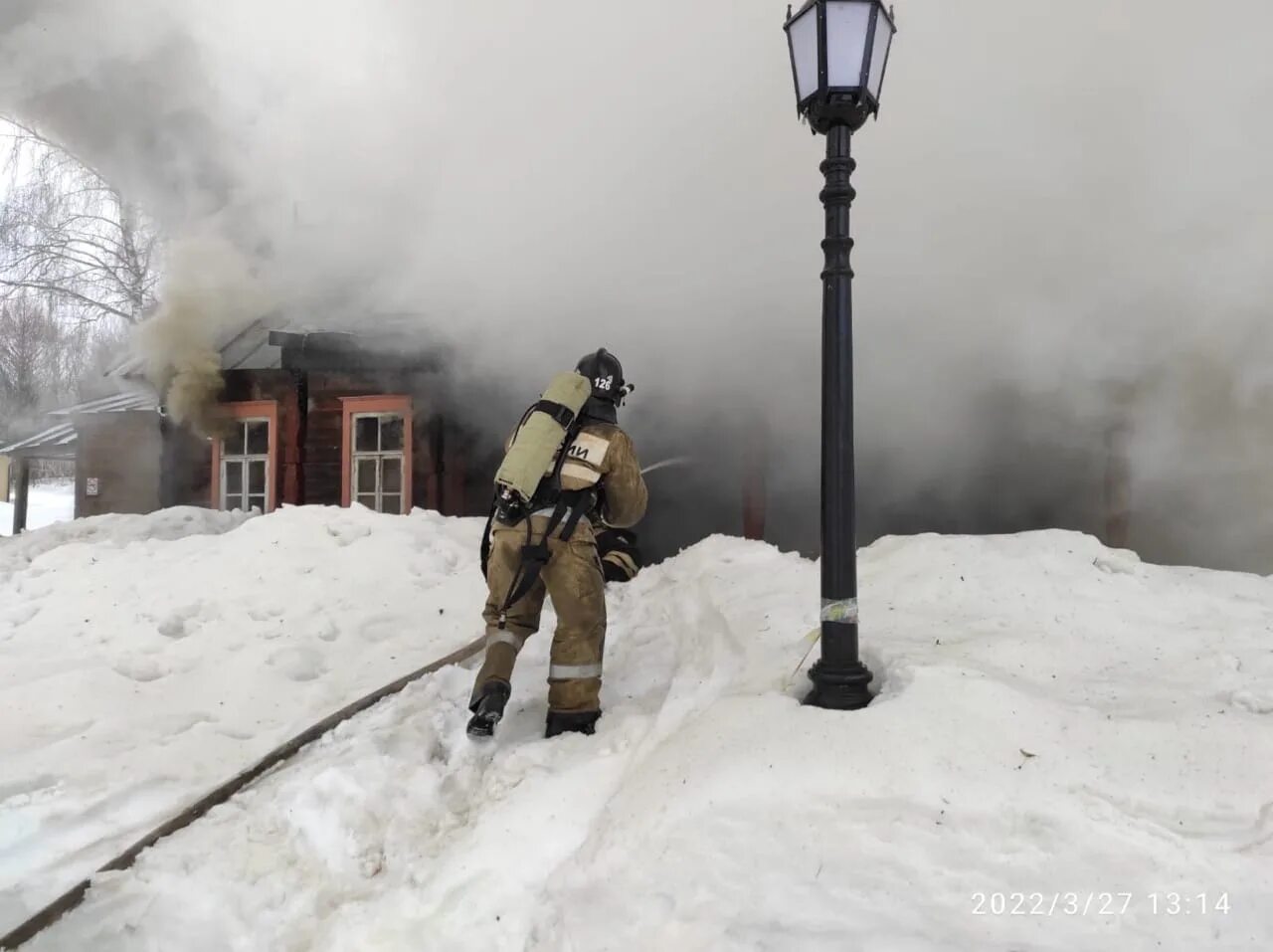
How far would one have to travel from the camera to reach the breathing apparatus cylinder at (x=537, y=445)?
132 inches

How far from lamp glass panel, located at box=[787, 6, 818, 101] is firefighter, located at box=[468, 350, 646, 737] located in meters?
1.56

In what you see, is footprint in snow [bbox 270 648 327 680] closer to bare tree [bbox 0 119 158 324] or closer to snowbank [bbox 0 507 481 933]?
snowbank [bbox 0 507 481 933]

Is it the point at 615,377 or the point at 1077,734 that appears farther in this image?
the point at 615,377

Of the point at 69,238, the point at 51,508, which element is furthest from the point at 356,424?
the point at 51,508

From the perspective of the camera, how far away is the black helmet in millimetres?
3693

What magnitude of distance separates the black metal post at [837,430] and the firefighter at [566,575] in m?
0.92

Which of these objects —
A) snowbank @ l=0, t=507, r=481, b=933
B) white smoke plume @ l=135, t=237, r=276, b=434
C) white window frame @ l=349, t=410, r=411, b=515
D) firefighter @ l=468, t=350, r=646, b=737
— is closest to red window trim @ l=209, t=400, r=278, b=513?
white smoke plume @ l=135, t=237, r=276, b=434

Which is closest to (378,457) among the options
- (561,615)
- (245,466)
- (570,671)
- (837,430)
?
(245,466)

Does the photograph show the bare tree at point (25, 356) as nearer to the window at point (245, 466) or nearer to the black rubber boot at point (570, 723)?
the window at point (245, 466)

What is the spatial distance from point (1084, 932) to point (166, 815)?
300 cm

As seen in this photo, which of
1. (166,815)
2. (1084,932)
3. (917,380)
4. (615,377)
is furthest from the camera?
(917,380)

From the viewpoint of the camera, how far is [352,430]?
377 inches

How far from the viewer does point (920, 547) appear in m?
4.59

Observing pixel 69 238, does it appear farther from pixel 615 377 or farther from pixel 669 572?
pixel 615 377
